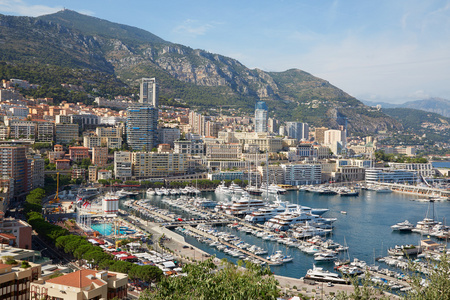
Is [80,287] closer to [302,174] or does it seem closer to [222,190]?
A: [222,190]

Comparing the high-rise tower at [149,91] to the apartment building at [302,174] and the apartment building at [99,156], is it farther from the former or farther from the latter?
the apartment building at [302,174]

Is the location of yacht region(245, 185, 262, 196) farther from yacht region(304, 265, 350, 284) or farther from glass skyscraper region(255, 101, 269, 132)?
glass skyscraper region(255, 101, 269, 132)

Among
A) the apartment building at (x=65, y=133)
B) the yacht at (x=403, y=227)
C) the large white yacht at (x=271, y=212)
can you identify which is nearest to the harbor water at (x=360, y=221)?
the yacht at (x=403, y=227)

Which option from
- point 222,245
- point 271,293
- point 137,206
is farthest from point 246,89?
point 271,293

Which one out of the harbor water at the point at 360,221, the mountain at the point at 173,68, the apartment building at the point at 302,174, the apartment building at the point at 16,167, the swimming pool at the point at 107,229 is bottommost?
the harbor water at the point at 360,221

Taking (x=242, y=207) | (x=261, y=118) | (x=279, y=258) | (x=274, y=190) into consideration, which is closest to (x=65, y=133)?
(x=274, y=190)

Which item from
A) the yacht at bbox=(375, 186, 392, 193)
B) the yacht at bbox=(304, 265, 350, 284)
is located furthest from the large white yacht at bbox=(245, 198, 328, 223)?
the yacht at bbox=(375, 186, 392, 193)

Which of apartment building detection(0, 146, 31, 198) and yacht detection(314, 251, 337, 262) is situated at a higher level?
apartment building detection(0, 146, 31, 198)
